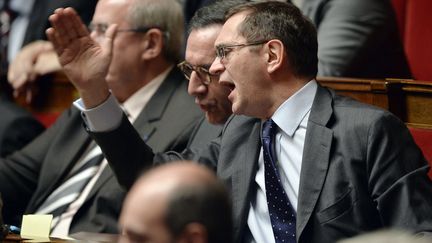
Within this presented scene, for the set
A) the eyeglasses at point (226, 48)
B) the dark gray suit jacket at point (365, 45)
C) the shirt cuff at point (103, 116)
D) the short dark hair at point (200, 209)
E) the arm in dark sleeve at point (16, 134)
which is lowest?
the arm in dark sleeve at point (16, 134)

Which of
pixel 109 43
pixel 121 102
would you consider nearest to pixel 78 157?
pixel 121 102

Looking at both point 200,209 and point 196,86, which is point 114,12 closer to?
point 196,86

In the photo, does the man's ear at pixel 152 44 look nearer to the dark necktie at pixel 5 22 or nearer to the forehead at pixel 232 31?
the forehead at pixel 232 31

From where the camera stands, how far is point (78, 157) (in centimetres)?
263

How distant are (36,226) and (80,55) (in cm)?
46

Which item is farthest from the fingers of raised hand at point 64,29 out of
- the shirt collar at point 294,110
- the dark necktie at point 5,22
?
the dark necktie at point 5,22

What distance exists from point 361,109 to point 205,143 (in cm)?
46

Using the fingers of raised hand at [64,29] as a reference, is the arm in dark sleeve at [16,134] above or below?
below

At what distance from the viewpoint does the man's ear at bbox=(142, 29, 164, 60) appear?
2670mm

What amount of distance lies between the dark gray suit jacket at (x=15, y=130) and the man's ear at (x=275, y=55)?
1.21 meters

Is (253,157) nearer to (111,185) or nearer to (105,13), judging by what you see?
(111,185)

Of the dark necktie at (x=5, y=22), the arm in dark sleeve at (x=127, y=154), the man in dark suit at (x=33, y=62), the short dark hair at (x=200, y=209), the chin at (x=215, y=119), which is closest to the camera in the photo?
the short dark hair at (x=200, y=209)

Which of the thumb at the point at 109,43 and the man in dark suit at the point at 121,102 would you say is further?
the man in dark suit at the point at 121,102

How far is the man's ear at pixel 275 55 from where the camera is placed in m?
1.96
